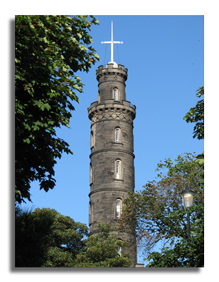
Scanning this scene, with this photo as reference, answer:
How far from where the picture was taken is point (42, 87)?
17469 mm

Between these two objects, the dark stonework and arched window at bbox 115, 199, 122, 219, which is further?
the dark stonework

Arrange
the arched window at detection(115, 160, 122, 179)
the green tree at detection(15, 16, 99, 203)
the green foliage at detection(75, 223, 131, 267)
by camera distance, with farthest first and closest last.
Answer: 1. the arched window at detection(115, 160, 122, 179)
2. the green foliage at detection(75, 223, 131, 267)
3. the green tree at detection(15, 16, 99, 203)

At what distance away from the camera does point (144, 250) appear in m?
35.6

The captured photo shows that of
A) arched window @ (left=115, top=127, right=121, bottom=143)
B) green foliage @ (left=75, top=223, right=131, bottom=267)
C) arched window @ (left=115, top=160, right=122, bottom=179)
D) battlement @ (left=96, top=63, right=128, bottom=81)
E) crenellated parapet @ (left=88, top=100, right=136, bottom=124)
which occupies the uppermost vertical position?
battlement @ (left=96, top=63, right=128, bottom=81)

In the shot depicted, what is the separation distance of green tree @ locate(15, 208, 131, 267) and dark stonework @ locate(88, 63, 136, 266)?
3.57 m

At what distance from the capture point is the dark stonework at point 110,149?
5272 centimetres

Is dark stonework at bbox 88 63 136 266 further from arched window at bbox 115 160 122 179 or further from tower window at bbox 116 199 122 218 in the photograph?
tower window at bbox 116 199 122 218

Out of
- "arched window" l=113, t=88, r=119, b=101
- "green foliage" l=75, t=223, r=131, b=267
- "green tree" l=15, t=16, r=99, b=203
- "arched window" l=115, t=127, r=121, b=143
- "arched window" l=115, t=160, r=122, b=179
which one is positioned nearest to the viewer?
"green tree" l=15, t=16, r=99, b=203

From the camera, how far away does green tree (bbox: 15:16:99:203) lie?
55.0ft

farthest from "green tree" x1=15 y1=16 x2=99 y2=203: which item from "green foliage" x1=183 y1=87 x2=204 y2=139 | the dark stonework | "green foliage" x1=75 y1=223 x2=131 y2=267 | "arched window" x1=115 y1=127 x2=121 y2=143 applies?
"arched window" x1=115 y1=127 x2=121 y2=143

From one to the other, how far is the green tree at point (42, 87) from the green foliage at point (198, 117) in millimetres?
6998

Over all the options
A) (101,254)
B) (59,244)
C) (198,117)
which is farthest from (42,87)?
(59,244)
